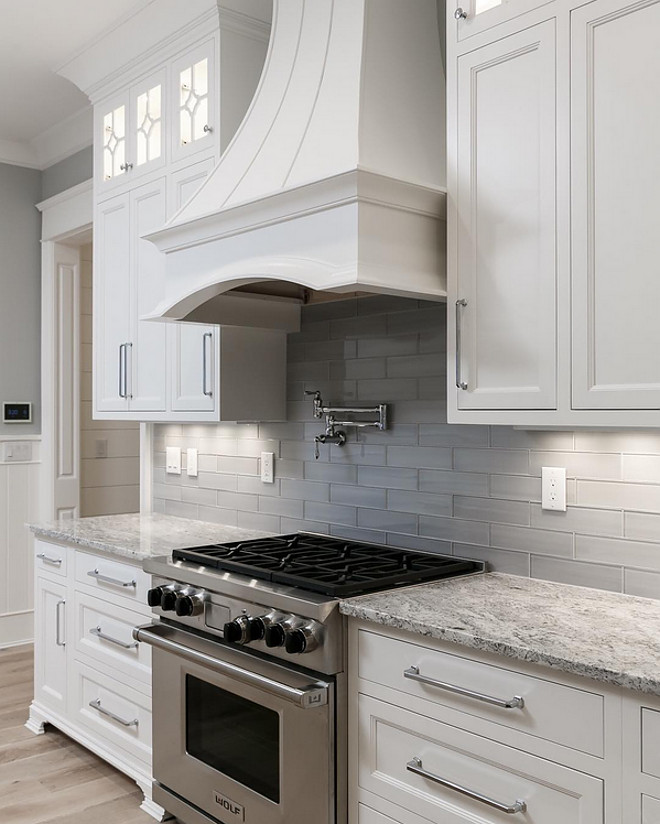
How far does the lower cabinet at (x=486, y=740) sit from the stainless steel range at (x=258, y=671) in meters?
0.09

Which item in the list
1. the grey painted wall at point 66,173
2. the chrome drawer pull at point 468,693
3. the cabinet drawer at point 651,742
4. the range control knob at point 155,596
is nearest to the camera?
the cabinet drawer at point 651,742

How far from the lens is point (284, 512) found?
126 inches

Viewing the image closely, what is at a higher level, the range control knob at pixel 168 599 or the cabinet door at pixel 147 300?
the cabinet door at pixel 147 300

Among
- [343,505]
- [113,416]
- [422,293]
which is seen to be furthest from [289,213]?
[113,416]

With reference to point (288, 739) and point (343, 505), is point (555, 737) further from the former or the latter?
point (343, 505)

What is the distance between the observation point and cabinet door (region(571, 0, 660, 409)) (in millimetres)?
1751

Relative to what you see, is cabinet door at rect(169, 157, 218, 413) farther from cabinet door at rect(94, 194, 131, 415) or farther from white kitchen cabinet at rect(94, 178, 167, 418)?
cabinet door at rect(94, 194, 131, 415)

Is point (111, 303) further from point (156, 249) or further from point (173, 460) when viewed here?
point (173, 460)

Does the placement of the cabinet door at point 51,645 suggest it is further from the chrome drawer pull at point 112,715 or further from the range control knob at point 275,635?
the range control knob at point 275,635

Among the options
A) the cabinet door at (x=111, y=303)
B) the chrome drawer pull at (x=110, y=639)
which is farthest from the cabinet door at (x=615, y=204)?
the cabinet door at (x=111, y=303)

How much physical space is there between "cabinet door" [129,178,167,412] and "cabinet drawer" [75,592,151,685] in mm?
806

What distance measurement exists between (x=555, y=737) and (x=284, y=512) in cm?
171

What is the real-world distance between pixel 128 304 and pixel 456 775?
7.74 ft

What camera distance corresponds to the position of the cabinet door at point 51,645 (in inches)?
133
